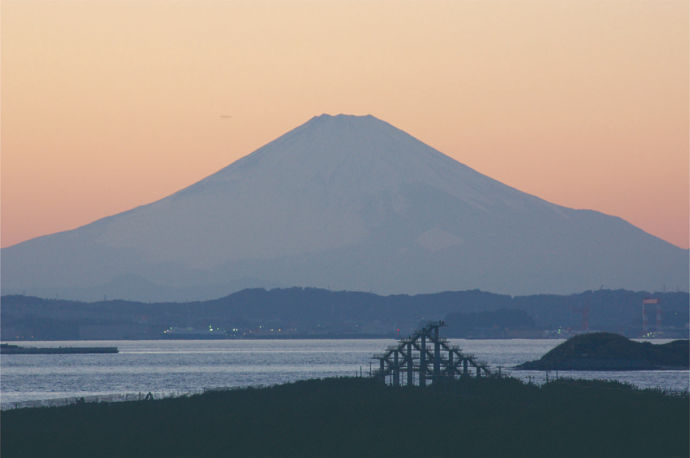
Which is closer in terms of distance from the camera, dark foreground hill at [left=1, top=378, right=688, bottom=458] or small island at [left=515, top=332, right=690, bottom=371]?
dark foreground hill at [left=1, top=378, right=688, bottom=458]

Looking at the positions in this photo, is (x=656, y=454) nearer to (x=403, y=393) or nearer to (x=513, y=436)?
(x=513, y=436)

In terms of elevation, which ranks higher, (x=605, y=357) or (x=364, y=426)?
(x=605, y=357)

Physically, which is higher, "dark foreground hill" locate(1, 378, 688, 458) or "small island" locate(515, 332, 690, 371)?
"small island" locate(515, 332, 690, 371)

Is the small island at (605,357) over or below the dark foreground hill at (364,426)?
over

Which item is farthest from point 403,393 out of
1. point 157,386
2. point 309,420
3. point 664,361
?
point 664,361

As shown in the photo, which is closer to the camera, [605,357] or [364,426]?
[364,426]

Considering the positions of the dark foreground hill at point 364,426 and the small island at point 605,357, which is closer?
the dark foreground hill at point 364,426
